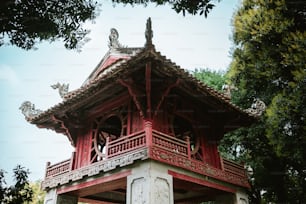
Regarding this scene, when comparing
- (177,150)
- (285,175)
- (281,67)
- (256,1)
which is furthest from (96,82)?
(285,175)

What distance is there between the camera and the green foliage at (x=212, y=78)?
711 inches

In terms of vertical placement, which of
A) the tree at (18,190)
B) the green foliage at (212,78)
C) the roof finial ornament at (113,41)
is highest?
the green foliage at (212,78)

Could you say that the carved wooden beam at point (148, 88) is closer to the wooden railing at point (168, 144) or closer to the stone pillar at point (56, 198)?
the wooden railing at point (168, 144)

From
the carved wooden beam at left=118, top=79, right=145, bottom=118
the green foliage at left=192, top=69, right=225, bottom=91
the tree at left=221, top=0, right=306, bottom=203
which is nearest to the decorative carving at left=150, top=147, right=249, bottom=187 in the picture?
the carved wooden beam at left=118, top=79, right=145, bottom=118

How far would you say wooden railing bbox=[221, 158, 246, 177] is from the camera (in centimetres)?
1002

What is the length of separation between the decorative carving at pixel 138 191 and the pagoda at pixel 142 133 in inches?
0.9

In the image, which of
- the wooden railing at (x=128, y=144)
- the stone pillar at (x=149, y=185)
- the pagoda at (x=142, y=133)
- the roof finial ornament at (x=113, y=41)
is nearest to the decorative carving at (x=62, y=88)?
the pagoda at (x=142, y=133)

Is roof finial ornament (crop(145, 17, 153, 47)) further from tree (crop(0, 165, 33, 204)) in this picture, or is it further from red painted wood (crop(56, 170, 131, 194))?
tree (crop(0, 165, 33, 204))

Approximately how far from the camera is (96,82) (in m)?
8.27

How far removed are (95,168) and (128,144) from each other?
122 cm

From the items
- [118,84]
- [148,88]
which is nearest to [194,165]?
[148,88]

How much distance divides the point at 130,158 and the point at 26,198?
3953 millimetres

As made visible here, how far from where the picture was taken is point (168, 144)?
804 centimetres

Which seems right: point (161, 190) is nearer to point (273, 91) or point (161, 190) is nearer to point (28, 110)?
point (28, 110)
